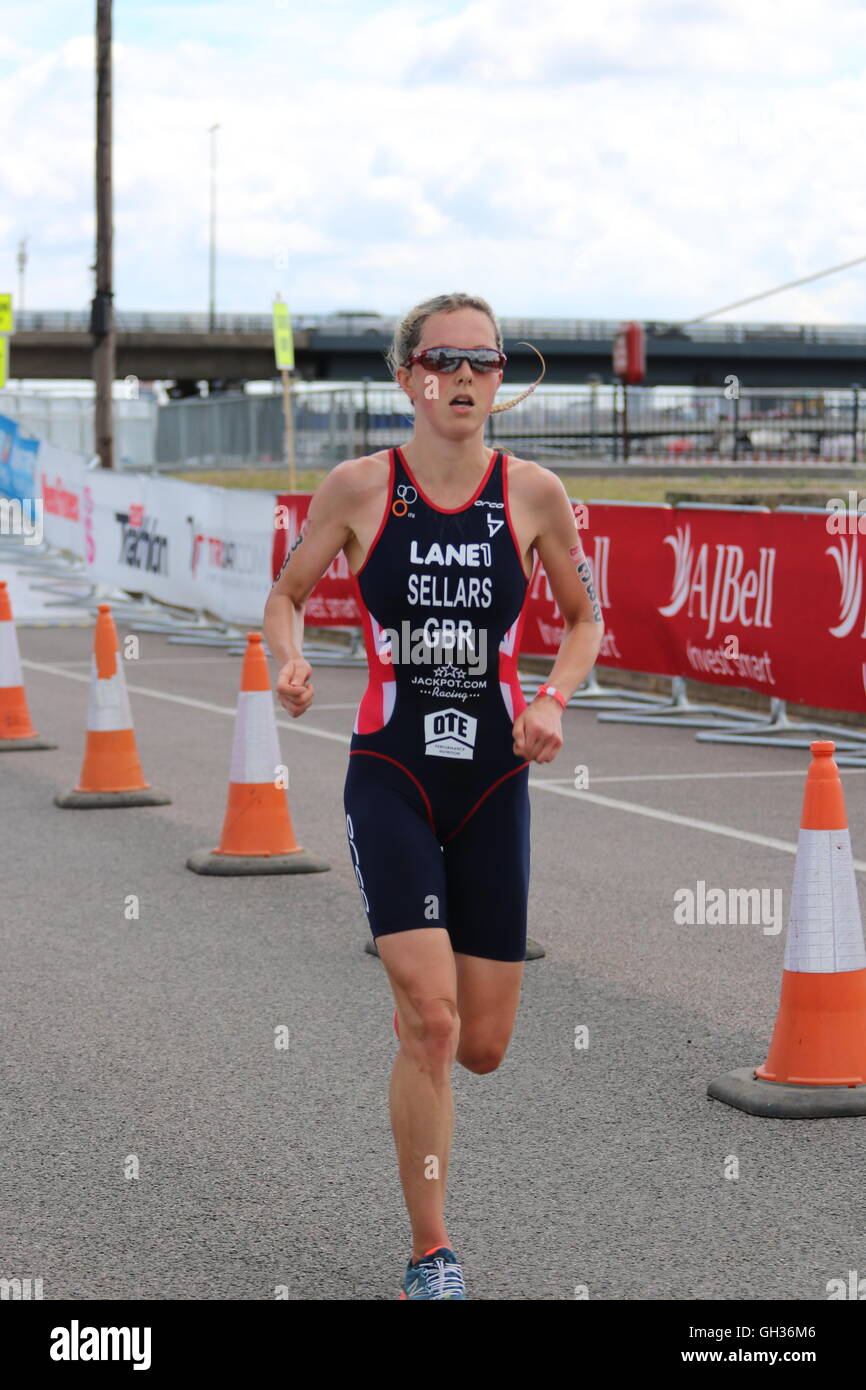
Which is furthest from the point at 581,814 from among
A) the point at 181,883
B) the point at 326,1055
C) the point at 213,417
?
the point at 213,417

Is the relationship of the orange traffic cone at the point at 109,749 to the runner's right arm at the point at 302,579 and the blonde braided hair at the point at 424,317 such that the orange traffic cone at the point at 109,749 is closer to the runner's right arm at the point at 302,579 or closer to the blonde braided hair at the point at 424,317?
the runner's right arm at the point at 302,579

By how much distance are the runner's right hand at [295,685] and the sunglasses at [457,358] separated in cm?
69

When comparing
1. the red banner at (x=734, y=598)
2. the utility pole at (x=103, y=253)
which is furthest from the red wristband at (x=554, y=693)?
the utility pole at (x=103, y=253)

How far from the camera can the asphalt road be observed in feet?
15.4

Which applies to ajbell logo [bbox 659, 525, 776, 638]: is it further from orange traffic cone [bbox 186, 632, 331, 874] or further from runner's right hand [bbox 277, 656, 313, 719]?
Result: runner's right hand [bbox 277, 656, 313, 719]

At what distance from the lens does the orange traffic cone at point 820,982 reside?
587 centimetres

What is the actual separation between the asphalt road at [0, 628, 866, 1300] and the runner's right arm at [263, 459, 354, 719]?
1252mm

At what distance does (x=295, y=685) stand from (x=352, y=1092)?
6.27 ft

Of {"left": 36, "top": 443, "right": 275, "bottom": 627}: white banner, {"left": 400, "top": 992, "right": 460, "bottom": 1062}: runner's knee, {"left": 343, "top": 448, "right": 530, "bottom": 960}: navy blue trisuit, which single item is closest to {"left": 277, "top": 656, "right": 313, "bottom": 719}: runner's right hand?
{"left": 343, "top": 448, "right": 530, "bottom": 960}: navy blue trisuit

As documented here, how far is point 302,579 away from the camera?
482 centimetres

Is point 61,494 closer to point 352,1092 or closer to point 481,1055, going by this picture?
point 352,1092

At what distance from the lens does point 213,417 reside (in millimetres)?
44594

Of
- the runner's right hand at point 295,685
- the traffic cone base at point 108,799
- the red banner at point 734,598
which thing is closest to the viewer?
the runner's right hand at point 295,685

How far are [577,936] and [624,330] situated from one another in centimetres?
3276
